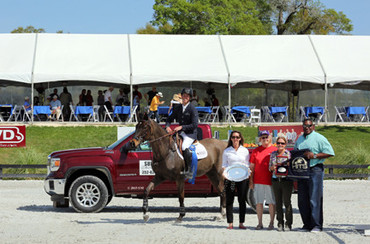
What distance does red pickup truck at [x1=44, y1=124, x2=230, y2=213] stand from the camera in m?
15.1

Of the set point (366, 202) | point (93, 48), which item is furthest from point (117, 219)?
point (93, 48)

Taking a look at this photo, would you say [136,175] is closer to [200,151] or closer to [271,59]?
[200,151]

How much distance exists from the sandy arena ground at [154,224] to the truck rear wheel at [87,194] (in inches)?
8.8

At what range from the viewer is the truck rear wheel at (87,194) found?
15086mm

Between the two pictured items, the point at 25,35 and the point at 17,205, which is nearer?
the point at 17,205

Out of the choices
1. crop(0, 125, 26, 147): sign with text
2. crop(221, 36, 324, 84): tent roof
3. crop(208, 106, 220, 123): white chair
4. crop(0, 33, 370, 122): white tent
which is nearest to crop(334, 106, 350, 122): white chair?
crop(0, 33, 370, 122): white tent

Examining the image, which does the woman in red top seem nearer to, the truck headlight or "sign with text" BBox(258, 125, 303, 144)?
the truck headlight

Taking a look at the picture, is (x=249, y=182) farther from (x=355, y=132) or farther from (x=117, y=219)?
(x=355, y=132)

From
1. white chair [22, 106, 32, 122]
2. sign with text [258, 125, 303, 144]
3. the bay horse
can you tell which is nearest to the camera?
the bay horse

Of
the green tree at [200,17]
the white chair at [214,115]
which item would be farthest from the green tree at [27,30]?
the white chair at [214,115]

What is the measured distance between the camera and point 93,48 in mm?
36375

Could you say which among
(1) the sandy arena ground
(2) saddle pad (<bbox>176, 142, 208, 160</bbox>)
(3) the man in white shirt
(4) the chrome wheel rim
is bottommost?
(1) the sandy arena ground

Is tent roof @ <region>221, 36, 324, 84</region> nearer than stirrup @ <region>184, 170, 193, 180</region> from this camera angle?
No

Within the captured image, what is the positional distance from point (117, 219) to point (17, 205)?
3.65 metres
